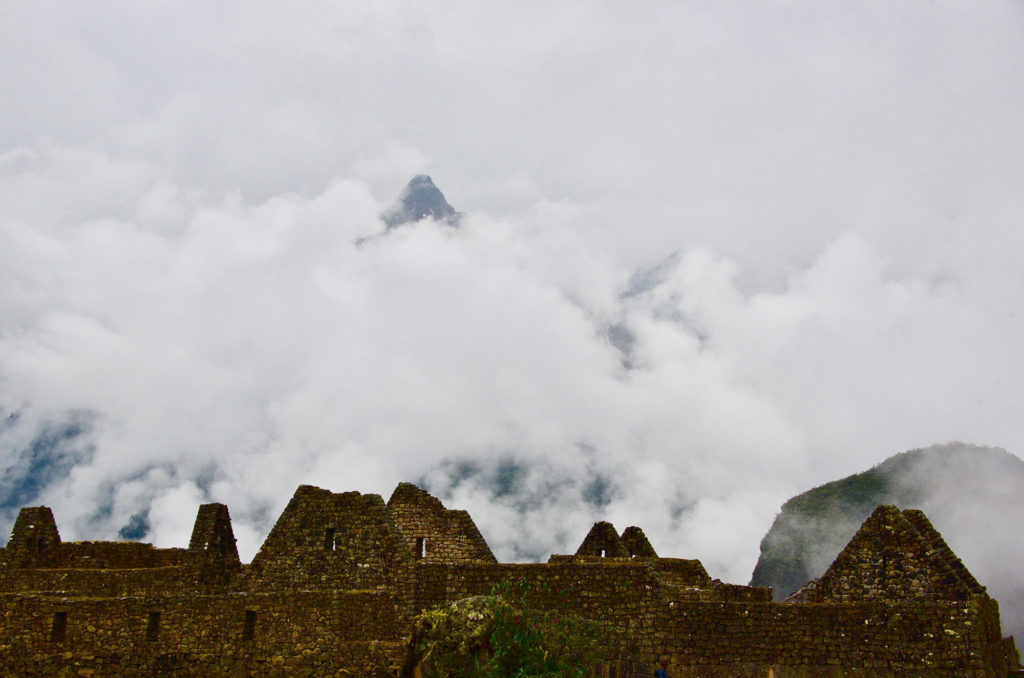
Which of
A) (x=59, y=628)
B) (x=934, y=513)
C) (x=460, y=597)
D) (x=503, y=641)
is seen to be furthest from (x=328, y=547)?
(x=934, y=513)

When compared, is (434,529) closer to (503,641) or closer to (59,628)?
(503,641)

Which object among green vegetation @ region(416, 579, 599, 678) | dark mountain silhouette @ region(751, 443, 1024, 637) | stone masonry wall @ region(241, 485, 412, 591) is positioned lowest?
green vegetation @ region(416, 579, 599, 678)

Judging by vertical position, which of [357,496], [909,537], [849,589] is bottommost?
[849,589]

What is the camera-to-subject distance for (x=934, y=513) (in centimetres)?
6006

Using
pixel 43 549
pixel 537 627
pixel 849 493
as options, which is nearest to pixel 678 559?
pixel 537 627

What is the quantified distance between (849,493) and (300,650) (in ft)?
194

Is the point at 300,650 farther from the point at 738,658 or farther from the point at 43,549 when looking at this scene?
the point at 43,549

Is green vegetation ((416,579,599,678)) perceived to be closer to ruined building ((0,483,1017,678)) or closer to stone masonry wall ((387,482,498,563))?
ruined building ((0,483,1017,678))

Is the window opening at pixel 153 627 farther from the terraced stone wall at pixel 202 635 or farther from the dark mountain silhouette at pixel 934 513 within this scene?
the dark mountain silhouette at pixel 934 513

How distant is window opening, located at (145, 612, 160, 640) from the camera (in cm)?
1695

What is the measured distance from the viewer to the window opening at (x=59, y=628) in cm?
1666

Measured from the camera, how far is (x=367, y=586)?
19141mm

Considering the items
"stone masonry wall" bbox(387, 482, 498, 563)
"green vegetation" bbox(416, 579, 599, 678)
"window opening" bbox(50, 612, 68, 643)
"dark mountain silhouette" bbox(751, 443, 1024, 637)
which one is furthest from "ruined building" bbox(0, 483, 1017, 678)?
"dark mountain silhouette" bbox(751, 443, 1024, 637)

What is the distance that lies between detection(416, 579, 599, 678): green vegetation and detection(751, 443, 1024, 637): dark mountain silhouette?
4425 centimetres
